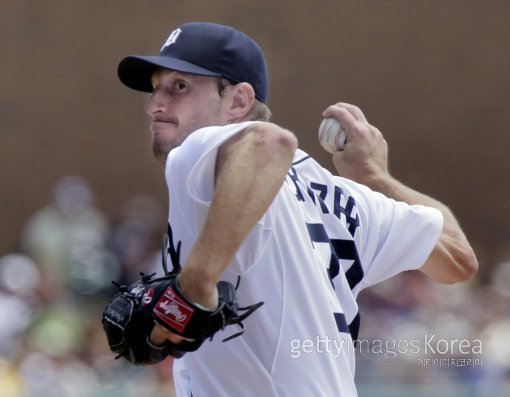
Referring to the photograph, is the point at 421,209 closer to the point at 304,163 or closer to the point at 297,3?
the point at 304,163

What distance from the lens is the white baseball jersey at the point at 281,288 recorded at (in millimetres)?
2033

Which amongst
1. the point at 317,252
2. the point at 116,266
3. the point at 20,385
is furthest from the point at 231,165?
the point at 116,266

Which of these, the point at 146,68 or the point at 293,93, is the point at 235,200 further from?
the point at 293,93

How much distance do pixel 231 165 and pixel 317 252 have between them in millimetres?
467

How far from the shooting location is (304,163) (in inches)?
96.8

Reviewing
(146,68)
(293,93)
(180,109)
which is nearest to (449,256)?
(180,109)

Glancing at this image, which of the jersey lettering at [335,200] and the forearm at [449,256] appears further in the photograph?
the forearm at [449,256]

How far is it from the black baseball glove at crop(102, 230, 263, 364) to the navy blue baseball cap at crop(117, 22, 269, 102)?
0.63 meters

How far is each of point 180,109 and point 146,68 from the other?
26 centimetres

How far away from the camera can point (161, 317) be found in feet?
6.27

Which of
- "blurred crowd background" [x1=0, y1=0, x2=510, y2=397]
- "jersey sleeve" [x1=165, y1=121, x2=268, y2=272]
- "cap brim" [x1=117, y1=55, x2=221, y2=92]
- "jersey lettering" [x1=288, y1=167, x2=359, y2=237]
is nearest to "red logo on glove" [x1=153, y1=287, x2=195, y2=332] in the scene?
"jersey sleeve" [x1=165, y1=121, x2=268, y2=272]

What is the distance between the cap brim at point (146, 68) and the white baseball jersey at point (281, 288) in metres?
0.38

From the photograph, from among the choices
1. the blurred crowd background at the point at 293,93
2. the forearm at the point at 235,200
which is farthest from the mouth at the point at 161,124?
the blurred crowd background at the point at 293,93

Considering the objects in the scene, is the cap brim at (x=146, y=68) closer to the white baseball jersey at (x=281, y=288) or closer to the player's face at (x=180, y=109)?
the player's face at (x=180, y=109)
